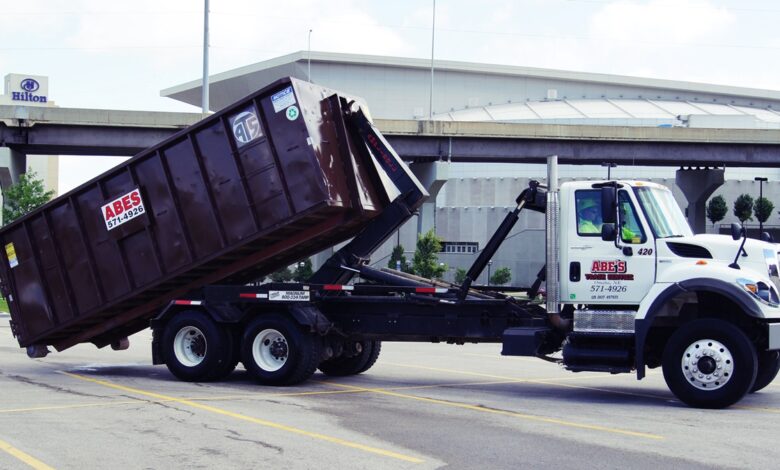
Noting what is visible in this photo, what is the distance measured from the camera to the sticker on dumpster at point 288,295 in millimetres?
13828

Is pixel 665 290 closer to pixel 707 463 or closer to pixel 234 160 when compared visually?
pixel 707 463

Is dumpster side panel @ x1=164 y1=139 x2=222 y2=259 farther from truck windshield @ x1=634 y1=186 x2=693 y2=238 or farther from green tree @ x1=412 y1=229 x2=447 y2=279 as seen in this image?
green tree @ x1=412 y1=229 x2=447 y2=279

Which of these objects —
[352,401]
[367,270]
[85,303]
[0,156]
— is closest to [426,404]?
[352,401]

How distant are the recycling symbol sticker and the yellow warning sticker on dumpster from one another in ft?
17.7

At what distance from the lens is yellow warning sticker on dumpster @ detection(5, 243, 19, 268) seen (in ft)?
50.1

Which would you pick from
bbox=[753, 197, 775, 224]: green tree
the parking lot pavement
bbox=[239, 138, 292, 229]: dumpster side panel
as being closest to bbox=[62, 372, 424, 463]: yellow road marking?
the parking lot pavement

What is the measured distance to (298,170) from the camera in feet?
42.8

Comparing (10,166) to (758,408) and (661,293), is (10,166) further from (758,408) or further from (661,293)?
(758,408)

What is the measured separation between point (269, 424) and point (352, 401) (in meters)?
2.17

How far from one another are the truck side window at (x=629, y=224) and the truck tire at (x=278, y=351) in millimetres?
4619

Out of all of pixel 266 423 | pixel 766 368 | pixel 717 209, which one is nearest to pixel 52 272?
pixel 266 423

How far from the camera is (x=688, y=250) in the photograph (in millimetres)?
11938

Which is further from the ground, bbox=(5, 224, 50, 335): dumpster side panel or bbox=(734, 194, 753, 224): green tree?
bbox=(734, 194, 753, 224): green tree

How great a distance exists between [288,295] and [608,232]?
4.65 metres
